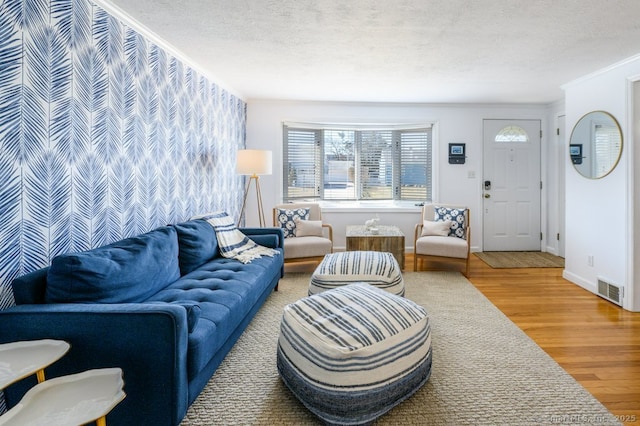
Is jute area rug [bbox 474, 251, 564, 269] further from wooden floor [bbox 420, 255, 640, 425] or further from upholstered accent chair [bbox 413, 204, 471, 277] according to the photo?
upholstered accent chair [bbox 413, 204, 471, 277]

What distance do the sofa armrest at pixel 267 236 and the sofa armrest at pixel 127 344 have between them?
7.06 feet

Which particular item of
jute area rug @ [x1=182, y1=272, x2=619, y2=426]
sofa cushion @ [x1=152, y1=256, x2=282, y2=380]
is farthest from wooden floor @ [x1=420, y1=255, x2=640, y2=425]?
sofa cushion @ [x1=152, y1=256, x2=282, y2=380]

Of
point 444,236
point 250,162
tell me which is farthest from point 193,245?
point 444,236

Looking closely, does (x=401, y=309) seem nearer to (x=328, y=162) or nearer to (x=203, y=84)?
(x=203, y=84)

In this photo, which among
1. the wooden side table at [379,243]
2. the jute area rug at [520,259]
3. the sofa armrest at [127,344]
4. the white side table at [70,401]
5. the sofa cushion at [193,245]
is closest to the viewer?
the white side table at [70,401]

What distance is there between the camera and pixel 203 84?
151 inches

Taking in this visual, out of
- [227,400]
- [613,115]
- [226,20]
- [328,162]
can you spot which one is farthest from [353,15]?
[328,162]

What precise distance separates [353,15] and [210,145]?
2.26 meters

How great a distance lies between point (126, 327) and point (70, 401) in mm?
Answer: 398

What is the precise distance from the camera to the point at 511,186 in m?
5.61

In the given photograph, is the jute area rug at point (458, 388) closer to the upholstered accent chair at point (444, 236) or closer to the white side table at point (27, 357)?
the white side table at point (27, 357)

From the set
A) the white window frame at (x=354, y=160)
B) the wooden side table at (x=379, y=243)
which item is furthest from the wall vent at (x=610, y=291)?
the white window frame at (x=354, y=160)

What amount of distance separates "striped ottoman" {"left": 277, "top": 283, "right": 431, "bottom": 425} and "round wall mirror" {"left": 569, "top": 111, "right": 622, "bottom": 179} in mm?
2875

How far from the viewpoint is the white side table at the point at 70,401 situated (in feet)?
3.36
